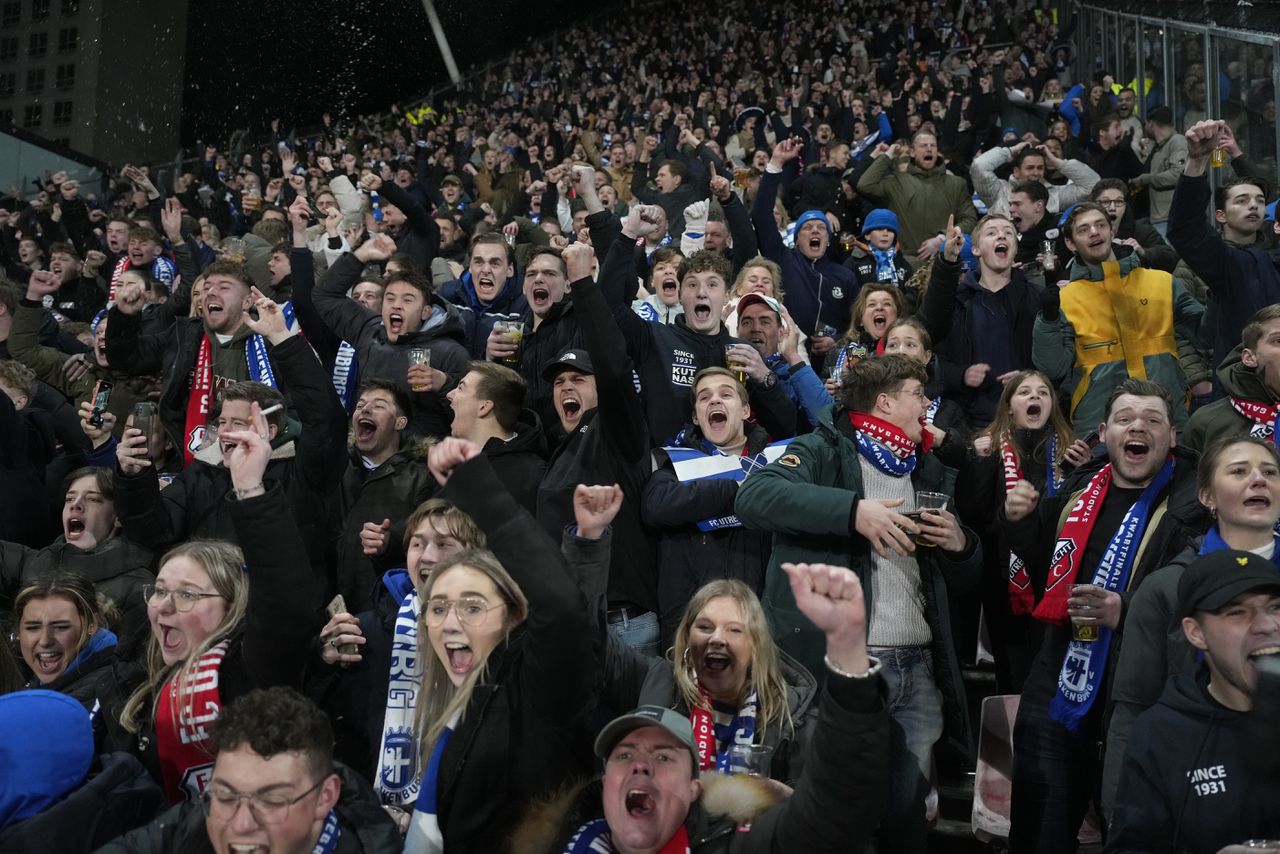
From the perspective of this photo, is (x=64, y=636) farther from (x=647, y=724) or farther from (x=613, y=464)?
(x=647, y=724)

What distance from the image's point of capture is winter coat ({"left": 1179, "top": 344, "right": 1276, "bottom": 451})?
4.48 m

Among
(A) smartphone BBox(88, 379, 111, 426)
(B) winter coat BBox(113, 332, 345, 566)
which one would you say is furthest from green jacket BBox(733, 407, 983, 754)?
(A) smartphone BBox(88, 379, 111, 426)

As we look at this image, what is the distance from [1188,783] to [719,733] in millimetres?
1114

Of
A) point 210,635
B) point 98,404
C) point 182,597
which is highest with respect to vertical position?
point 98,404

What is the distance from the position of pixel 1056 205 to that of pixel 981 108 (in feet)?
10.6

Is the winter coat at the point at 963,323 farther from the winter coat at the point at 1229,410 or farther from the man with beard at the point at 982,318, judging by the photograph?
the winter coat at the point at 1229,410

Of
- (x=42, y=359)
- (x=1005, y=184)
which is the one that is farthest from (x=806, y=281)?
(x=42, y=359)

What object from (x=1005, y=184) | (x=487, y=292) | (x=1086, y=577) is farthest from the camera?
(x=1005, y=184)

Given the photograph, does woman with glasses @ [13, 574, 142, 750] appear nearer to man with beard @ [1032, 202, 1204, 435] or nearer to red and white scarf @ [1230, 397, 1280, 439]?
red and white scarf @ [1230, 397, 1280, 439]

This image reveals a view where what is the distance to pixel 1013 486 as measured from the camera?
15.0ft

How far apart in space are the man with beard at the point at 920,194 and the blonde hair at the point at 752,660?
5901mm

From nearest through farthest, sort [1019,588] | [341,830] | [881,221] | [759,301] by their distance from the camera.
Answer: [341,830] < [1019,588] < [759,301] < [881,221]

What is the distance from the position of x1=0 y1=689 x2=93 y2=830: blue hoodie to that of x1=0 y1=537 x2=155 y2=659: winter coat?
77.1 inches

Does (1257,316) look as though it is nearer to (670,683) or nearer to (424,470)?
(670,683)
